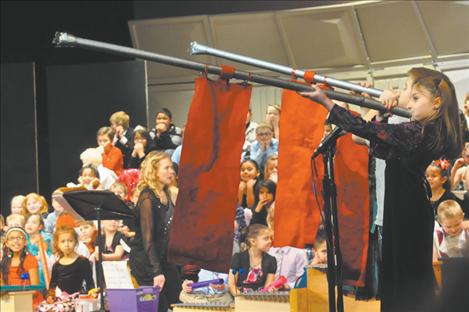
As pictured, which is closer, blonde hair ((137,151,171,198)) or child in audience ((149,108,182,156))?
blonde hair ((137,151,171,198))

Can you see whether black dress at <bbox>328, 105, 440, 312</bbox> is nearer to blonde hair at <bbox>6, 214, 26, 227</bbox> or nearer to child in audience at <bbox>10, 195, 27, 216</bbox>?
blonde hair at <bbox>6, 214, 26, 227</bbox>

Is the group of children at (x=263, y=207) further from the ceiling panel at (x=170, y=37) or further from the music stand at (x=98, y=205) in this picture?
the ceiling panel at (x=170, y=37)

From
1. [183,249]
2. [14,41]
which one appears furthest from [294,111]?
[14,41]

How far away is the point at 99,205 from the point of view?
9.29 m

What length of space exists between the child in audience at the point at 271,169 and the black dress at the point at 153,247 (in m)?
1.22

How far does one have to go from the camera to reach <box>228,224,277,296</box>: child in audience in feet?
30.8

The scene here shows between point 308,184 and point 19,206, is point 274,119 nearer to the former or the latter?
point 19,206

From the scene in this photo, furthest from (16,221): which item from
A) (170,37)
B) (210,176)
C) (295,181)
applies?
(295,181)

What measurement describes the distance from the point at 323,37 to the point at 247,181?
3244mm

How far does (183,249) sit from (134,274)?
2060mm

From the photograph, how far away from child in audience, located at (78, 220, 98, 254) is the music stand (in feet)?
5.25

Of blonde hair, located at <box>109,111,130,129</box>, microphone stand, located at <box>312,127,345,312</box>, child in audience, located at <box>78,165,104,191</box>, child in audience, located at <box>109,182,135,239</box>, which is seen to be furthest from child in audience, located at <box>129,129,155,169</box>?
microphone stand, located at <box>312,127,345,312</box>

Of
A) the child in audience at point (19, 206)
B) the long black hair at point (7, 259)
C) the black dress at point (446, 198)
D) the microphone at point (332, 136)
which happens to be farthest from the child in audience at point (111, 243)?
the microphone at point (332, 136)

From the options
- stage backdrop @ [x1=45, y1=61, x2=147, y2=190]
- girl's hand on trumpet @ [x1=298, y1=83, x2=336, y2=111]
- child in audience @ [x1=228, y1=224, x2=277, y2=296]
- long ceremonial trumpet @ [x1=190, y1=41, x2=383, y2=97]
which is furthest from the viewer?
stage backdrop @ [x1=45, y1=61, x2=147, y2=190]
